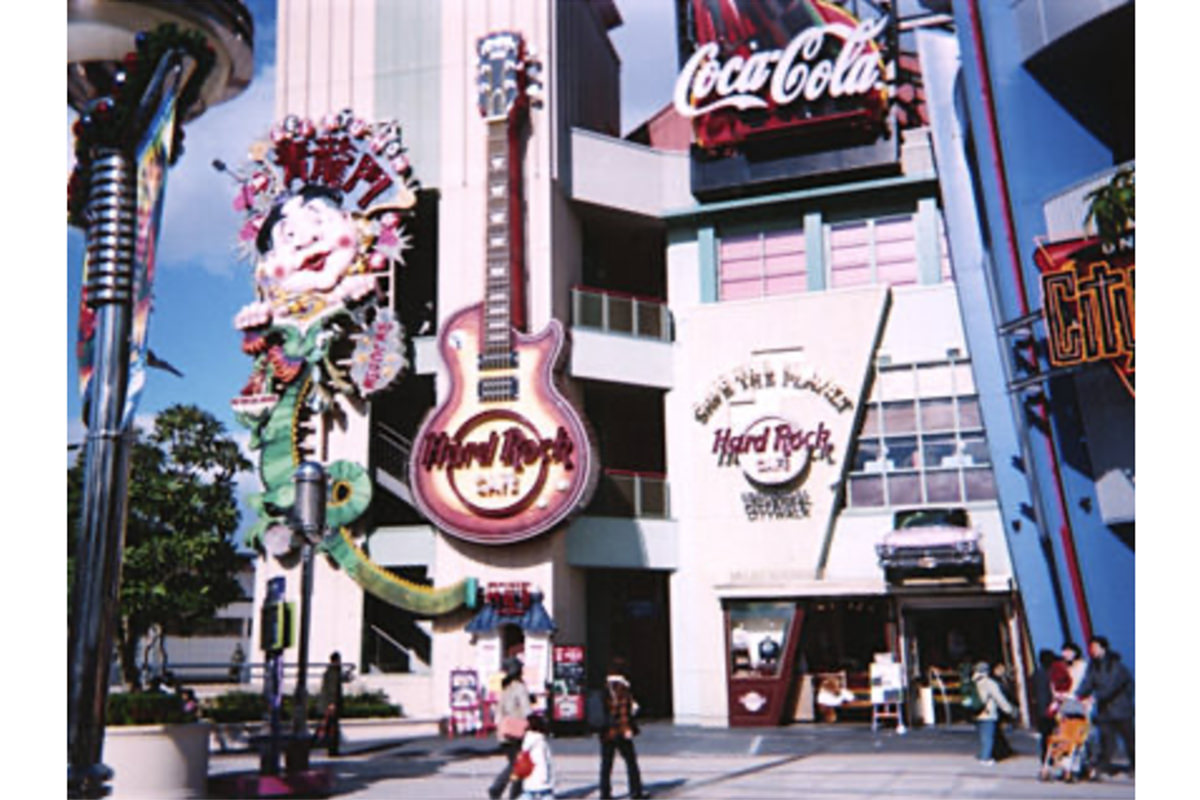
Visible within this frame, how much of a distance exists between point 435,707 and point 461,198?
10725mm

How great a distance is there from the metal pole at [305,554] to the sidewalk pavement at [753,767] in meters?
0.83

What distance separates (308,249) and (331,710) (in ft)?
37.4

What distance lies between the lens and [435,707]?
24.7 m

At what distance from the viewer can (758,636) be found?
23.6 m

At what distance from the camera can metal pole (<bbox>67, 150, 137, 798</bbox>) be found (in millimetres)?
11883

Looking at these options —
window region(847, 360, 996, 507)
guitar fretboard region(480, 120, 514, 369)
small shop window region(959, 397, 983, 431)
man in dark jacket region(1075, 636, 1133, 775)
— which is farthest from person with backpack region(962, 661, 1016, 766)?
guitar fretboard region(480, 120, 514, 369)

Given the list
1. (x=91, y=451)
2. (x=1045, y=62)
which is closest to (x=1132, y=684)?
(x=1045, y=62)

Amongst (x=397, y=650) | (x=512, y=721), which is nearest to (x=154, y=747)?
(x=512, y=721)

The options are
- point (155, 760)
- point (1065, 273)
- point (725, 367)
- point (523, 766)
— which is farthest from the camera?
point (725, 367)

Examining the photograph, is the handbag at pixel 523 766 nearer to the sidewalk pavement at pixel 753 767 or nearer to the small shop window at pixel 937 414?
the sidewalk pavement at pixel 753 767

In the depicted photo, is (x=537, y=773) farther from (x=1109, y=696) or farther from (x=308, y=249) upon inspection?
(x=308, y=249)

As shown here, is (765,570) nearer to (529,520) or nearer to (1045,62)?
(529,520)

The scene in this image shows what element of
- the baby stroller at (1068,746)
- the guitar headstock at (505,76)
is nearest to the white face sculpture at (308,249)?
the guitar headstock at (505,76)

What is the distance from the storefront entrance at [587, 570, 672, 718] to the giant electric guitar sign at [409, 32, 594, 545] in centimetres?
500
